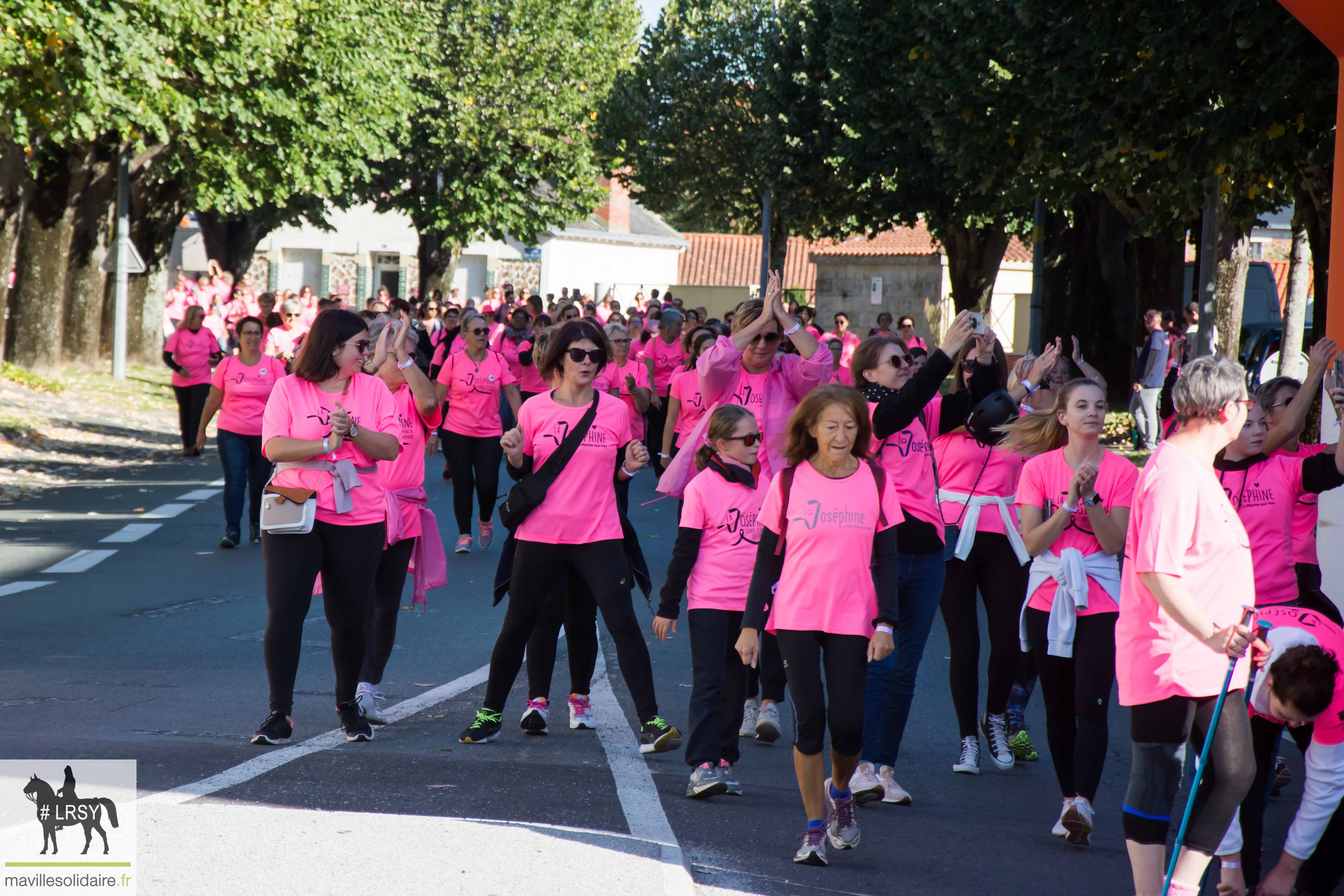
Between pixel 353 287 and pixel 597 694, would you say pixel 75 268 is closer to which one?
pixel 597 694

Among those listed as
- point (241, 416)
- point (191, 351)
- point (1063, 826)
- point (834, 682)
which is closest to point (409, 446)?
point (834, 682)

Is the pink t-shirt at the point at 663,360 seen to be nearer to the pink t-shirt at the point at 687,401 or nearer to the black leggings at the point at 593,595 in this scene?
the pink t-shirt at the point at 687,401

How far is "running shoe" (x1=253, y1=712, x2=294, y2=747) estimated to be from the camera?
20.5ft

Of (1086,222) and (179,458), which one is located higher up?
(1086,222)

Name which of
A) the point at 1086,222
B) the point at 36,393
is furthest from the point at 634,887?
the point at 1086,222

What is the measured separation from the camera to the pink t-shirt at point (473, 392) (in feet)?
40.5

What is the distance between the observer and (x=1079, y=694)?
5.39 metres

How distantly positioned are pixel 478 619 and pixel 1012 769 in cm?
412

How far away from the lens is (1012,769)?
6.54 m

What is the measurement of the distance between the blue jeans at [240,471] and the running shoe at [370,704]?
558 cm

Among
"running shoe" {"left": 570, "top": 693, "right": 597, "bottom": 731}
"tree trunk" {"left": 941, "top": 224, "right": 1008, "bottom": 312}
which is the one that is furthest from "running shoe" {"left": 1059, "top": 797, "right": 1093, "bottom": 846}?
"tree trunk" {"left": 941, "top": 224, "right": 1008, "bottom": 312}

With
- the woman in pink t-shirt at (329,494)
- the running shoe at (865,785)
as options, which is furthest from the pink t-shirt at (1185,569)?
the woman in pink t-shirt at (329,494)

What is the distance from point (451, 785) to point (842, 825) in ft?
4.92

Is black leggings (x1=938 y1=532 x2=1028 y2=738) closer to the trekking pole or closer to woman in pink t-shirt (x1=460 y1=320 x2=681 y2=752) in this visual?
woman in pink t-shirt (x1=460 y1=320 x2=681 y2=752)
